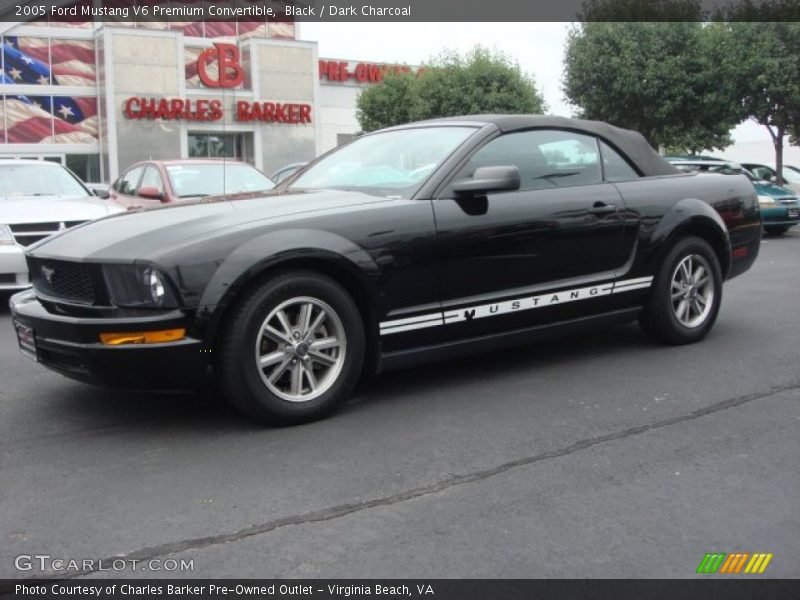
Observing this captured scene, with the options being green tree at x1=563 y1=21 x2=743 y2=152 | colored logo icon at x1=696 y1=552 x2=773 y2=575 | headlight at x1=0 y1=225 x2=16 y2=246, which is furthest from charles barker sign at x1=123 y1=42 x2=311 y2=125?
colored logo icon at x1=696 y1=552 x2=773 y2=575

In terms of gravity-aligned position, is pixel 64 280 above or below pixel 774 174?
below

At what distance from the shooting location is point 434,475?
148 inches

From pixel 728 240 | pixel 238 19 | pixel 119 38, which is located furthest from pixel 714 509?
pixel 238 19

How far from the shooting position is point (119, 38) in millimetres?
32500

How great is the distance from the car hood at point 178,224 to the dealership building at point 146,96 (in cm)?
2744

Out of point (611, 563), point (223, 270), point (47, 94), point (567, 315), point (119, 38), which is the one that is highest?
point (119, 38)

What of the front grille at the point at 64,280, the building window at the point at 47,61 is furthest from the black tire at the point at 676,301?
the building window at the point at 47,61

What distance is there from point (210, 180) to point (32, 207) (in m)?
2.48

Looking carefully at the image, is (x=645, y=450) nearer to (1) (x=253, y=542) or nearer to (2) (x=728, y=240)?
(1) (x=253, y=542)

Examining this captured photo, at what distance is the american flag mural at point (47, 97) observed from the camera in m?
31.3

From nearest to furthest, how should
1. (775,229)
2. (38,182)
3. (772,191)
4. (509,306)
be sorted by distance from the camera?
(509,306), (38,182), (775,229), (772,191)

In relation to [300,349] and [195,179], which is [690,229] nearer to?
[300,349]

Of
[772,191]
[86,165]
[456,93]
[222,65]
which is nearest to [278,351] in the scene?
[772,191]
